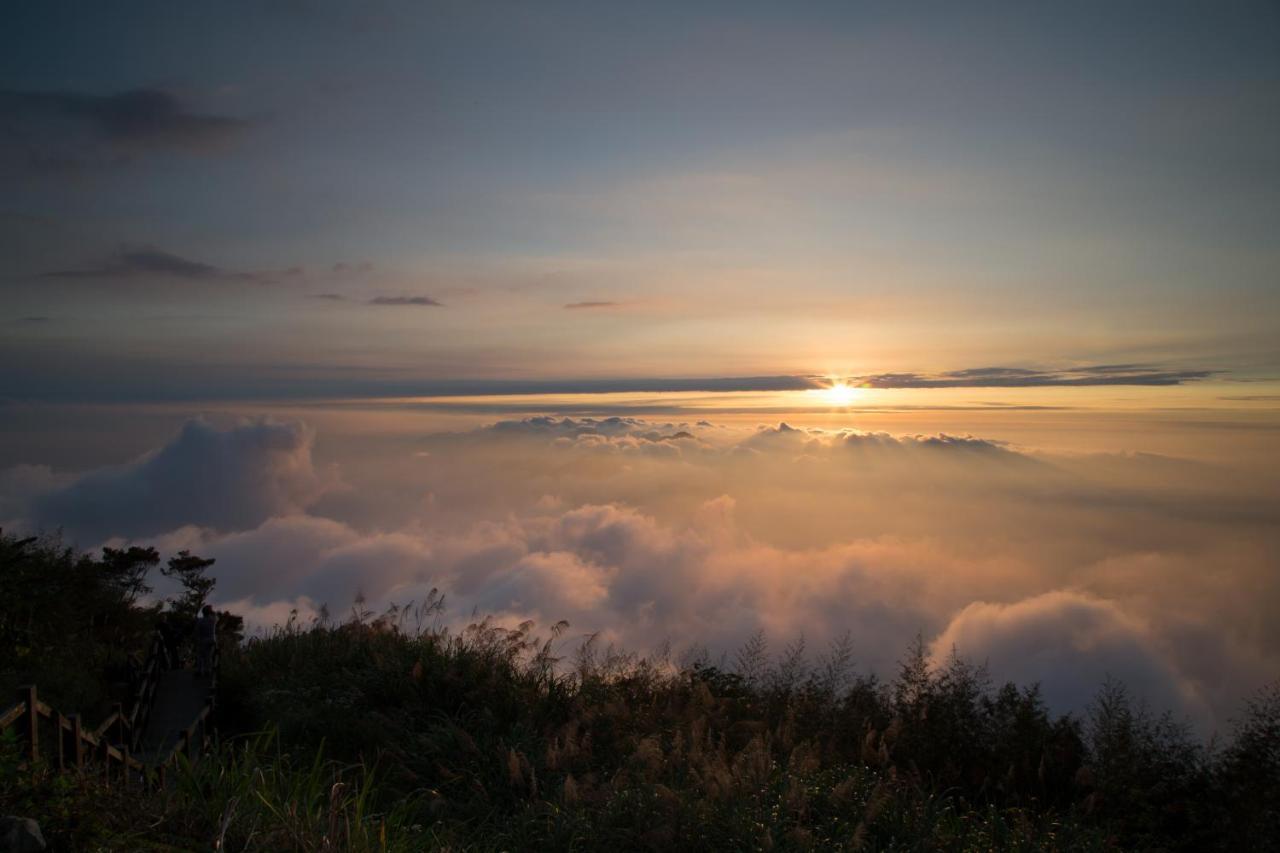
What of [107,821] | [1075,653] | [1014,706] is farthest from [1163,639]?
[107,821]

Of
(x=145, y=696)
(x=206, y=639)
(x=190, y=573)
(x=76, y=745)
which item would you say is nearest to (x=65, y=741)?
(x=76, y=745)

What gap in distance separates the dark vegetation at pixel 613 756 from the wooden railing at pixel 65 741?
678mm

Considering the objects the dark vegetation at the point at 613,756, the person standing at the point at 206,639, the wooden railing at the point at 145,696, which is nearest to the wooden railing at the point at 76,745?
the dark vegetation at the point at 613,756

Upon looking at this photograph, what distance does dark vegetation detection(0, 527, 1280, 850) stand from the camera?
590cm

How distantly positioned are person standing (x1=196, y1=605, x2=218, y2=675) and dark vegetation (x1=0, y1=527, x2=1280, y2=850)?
0.55m

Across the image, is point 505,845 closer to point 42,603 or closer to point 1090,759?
point 1090,759

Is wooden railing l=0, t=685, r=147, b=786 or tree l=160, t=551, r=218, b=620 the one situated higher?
wooden railing l=0, t=685, r=147, b=786

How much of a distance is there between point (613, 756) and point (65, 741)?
19.0 ft

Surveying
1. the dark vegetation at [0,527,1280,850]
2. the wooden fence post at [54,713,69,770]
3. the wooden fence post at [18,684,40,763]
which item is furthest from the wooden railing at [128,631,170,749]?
the wooden fence post at [18,684,40,763]

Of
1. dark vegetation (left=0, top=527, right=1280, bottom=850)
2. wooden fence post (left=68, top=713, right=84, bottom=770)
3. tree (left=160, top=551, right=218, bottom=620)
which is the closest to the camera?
dark vegetation (left=0, top=527, right=1280, bottom=850)

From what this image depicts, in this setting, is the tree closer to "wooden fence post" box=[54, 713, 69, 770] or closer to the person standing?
the person standing

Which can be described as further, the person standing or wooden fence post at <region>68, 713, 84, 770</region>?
the person standing

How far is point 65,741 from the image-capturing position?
725 cm

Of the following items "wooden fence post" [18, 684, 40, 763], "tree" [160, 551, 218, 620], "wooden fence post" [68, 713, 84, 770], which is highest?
"wooden fence post" [18, 684, 40, 763]
